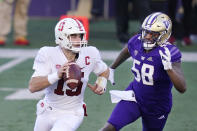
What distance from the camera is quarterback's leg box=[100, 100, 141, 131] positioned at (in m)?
5.54

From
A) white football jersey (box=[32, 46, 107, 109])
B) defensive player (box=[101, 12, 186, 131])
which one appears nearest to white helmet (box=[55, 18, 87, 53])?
white football jersey (box=[32, 46, 107, 109])

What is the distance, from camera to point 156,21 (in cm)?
561

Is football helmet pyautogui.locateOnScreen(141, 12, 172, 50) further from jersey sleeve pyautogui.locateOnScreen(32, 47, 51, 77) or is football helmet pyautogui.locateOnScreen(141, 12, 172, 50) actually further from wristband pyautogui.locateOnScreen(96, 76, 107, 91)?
jersey sleeve pyautogui.locateOnScreen(32, 47, 51, 77)

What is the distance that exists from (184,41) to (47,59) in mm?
8015

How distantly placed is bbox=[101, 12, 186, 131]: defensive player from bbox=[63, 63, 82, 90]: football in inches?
29.6

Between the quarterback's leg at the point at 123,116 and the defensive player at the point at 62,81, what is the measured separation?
0.33 meters

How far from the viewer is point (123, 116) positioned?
5582mm

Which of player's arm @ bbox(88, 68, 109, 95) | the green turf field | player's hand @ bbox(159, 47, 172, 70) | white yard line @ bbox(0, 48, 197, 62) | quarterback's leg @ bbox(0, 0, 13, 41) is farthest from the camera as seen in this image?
quarterback's leg @ bbox(0, 0, 13, 41)

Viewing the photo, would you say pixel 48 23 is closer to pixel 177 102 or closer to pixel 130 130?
pixel 177 102

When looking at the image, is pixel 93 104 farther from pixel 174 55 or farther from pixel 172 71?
pixel 172 71

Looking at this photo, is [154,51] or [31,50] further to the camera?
[31,50]

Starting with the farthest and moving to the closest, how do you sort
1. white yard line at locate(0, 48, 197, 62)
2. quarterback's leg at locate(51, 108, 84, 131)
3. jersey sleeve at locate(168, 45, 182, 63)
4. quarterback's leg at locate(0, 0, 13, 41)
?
quarterback's leg at locate(0, 0, 13, 41), white yard line at locate(0, 48, 197, 62), jersey sleeve at locate(168, 45, 182, 63), quarterback's leg at locate(51, 108, 84, 131)

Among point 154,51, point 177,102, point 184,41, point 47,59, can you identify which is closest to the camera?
point 47,59

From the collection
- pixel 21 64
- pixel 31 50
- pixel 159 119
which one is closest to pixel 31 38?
pixel 31 50
